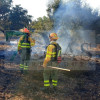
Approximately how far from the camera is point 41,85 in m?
4.83

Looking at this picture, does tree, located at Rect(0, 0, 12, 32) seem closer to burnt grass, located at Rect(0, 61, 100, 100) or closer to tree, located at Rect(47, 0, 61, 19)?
tree, located at Rect(47, 0, 61, 19)

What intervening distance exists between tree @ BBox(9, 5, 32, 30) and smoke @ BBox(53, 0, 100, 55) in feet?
37.0

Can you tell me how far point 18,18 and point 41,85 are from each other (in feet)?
76.2

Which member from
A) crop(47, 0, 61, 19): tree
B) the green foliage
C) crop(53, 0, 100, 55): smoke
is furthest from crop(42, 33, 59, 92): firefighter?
crop(47, 0, 61, 19): tree

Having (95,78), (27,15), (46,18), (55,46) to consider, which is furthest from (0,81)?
(27,15)

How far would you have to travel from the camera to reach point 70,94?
429cm

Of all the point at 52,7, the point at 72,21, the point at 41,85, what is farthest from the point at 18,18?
the point at 41,85

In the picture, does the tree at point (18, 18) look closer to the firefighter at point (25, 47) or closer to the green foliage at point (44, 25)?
the green foliage at point (44, 25)

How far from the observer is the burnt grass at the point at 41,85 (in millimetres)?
4066

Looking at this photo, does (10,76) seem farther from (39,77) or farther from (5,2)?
(5,2)

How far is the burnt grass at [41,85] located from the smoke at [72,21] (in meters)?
8.19

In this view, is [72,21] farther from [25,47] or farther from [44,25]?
[25,47]

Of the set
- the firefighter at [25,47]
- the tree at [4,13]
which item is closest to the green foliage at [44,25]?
the tree at [4,13]

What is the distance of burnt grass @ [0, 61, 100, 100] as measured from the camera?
4066mm
